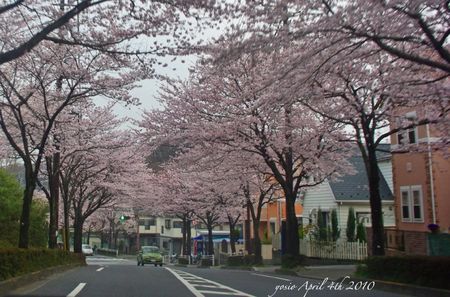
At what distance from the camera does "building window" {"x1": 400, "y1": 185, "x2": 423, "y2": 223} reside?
2489 centimetres

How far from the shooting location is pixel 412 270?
12945 mm

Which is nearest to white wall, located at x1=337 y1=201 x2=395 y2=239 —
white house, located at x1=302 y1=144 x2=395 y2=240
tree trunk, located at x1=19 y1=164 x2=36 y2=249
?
white house, located at x1=302 y1=144 x2=395 y2=240

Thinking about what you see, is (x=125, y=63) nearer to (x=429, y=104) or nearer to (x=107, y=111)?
(x=429, y=104)

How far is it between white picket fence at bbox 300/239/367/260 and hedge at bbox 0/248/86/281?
44.1ft

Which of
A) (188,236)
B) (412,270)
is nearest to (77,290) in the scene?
(412,270)

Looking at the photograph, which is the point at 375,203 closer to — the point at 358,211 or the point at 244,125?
the point at 244,125

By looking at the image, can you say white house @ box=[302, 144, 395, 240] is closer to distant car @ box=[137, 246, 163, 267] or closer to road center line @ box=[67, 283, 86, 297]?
distant car @ box=[137, 246, 163, 267]

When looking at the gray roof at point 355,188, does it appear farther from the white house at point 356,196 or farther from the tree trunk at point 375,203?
the tree trunk at point 375,203

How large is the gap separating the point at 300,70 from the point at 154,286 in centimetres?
663

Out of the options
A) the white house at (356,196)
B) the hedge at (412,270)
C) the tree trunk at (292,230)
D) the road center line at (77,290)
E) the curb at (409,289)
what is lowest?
the curb at (409,289)

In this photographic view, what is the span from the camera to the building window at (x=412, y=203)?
2489cm

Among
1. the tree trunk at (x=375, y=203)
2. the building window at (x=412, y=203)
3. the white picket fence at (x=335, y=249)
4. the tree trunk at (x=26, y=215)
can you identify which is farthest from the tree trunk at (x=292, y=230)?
the tree trunk at (x=26, y=215)

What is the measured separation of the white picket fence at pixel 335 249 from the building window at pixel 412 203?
256cm

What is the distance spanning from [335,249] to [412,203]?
15.0ft
